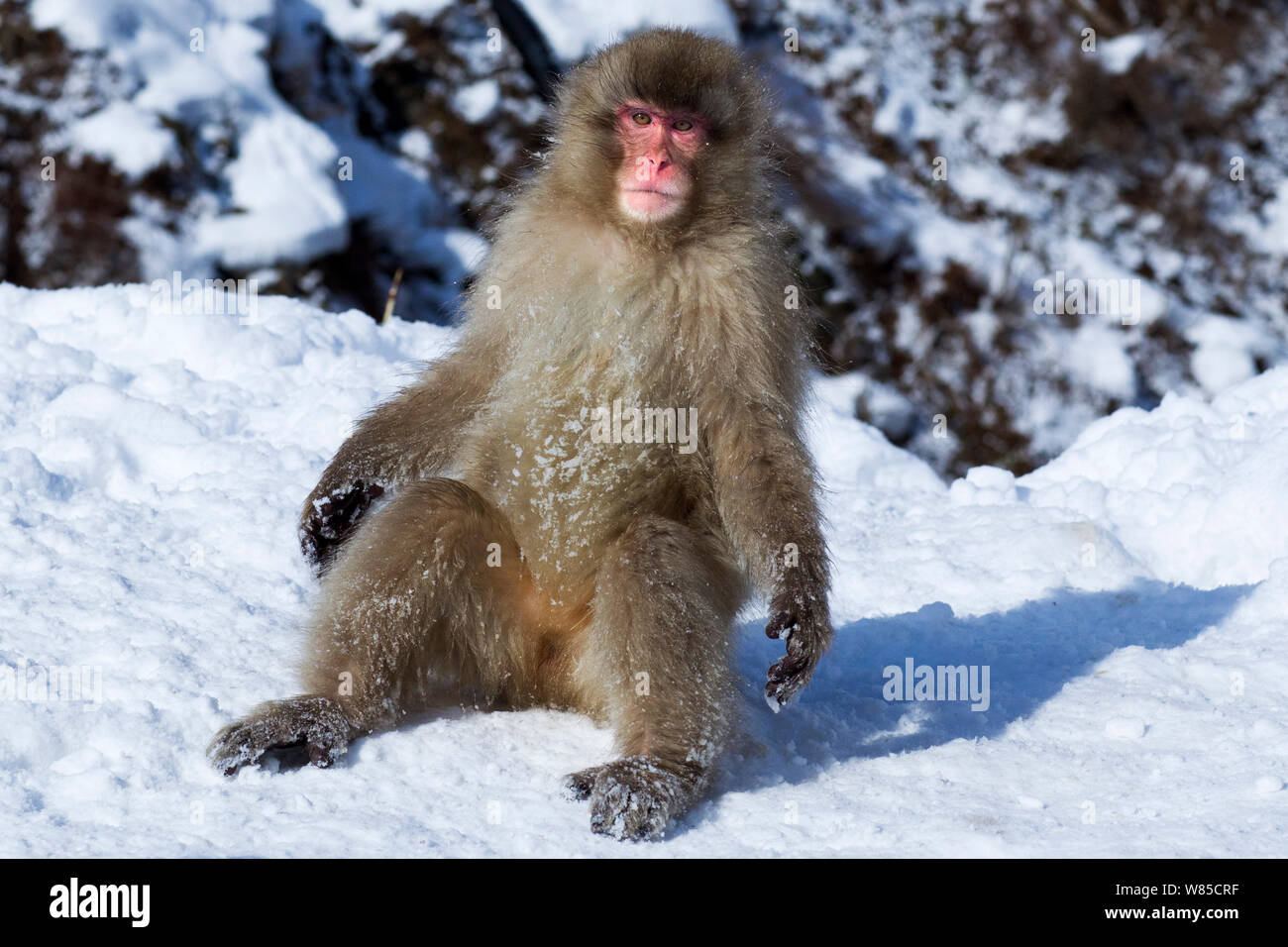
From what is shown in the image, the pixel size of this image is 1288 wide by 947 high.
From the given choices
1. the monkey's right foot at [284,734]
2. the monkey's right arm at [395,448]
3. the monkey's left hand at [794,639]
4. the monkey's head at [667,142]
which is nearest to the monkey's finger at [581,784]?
the monkey's left hand at [794,639]

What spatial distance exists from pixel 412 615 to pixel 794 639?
3.36ft

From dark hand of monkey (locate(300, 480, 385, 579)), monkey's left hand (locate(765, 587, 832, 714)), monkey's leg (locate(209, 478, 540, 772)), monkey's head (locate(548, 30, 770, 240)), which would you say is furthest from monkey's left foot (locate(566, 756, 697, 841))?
monkey's head (locate(548, 30, 770, 240))

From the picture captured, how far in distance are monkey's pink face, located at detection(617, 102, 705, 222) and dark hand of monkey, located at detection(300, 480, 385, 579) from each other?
123cm

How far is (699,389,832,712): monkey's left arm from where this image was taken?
3686mm

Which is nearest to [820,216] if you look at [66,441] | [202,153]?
[202,153]

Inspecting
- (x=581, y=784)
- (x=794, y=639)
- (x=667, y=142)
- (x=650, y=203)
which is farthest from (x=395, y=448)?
(x=794, y=639)

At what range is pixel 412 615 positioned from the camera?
388 centimetres

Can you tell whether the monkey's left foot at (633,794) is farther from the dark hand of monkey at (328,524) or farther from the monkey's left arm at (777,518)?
the dark hand of monkey at (328,524)

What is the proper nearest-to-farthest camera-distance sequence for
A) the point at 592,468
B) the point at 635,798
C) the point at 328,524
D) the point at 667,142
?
the point at 635,798 → the point at 592,468 → the point at 667,142 → the point at 328,524

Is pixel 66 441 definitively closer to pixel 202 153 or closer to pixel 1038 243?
pixel 202 153

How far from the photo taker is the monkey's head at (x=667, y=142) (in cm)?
411

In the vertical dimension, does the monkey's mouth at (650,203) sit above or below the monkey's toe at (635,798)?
above

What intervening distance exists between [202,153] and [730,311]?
7.29 m

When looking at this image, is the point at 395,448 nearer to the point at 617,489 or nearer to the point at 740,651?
the point at 617,489
